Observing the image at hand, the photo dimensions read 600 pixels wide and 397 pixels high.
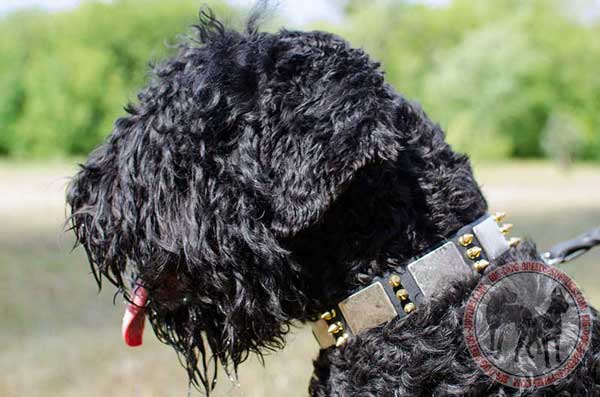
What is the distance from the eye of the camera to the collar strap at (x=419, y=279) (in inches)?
84.7

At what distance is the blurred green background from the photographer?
6414 millimetres

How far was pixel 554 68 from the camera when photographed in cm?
5422

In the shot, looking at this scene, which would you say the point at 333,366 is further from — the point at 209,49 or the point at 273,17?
the point at 273,17

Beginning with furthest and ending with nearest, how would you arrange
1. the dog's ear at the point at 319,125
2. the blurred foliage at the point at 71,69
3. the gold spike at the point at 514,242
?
the blurred foliage at the point at 71,69
the gold spike at the point at 514,242
the dog's ear at the point at 319,125

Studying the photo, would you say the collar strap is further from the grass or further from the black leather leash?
the black leather leash

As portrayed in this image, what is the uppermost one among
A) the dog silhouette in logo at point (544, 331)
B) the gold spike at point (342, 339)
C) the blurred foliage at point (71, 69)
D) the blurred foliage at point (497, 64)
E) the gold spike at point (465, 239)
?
the blurred foliage at point (71, 69)

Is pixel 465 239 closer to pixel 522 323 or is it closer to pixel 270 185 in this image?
pixel 522 323

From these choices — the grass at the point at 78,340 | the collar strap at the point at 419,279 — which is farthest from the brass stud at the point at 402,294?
the grass at the point at 78,340

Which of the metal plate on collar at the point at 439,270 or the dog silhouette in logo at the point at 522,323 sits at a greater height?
the metal plate on collar at the point at 439,270

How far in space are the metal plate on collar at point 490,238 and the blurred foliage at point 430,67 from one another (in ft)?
133

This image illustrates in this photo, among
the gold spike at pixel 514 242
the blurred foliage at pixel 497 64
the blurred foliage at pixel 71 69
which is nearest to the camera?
the gold spike at pixel 514 242

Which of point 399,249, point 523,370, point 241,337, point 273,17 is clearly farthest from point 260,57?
point 523,370

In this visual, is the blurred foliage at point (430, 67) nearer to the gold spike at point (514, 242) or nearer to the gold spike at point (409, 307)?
the gold spike at point (514, 242)

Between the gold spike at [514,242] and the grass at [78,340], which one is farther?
the grass at [78,340]
